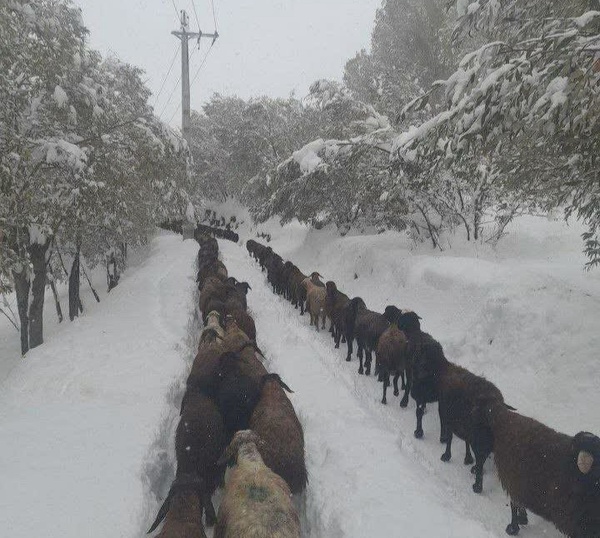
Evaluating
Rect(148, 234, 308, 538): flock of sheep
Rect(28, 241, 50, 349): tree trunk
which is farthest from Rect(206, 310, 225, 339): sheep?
Rect(28, 241, 50, 349): tree trunk

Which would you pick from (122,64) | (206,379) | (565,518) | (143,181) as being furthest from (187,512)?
(122,64)

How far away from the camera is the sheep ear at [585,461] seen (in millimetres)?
3469

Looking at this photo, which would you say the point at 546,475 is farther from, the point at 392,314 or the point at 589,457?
the point at 392,314

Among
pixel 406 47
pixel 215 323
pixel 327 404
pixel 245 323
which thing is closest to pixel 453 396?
pixel 327 404

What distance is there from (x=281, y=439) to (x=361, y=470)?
3.29 feet

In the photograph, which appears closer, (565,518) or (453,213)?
(565,518)

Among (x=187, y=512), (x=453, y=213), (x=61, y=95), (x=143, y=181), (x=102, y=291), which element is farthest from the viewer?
(x=102, y=291)

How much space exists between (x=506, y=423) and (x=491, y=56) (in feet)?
13.0

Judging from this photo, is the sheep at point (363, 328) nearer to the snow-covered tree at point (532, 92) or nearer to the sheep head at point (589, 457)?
the snow-covered tree at point (532, 92)

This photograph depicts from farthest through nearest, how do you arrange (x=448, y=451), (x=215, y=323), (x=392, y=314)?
(x=215, y=323) < (x=392, y=314) < (x=448, y=451)

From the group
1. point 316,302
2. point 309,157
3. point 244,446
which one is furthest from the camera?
point 309,157

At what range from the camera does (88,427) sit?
17.3 feet

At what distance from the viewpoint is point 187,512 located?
3.58 metres

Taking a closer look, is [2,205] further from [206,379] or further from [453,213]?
[453,213]
